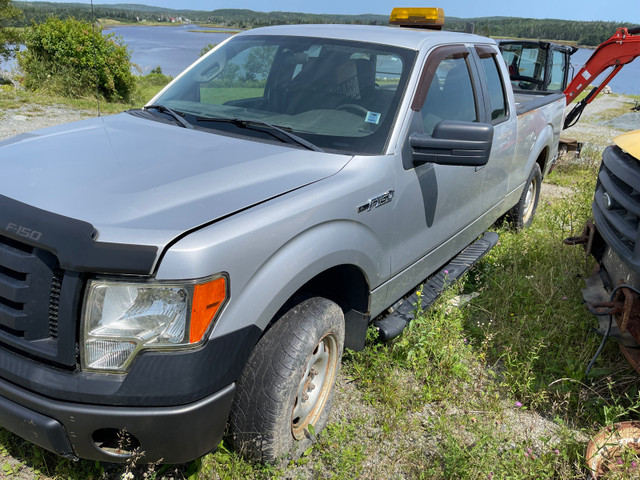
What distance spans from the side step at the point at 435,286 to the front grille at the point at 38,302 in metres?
1.77

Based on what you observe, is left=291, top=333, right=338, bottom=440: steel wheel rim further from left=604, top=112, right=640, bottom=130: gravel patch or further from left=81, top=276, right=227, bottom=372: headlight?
left=604, top=112, right=640, bottom=130: gravel patch

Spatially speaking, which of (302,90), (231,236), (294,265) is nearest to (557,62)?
(302,90)

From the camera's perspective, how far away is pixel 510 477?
2490 mm

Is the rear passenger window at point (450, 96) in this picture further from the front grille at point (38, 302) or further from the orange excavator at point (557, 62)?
the orange excavator at point (557, 62)

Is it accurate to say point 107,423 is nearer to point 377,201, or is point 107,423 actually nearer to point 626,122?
point 377,201

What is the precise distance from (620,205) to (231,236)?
2543 mm

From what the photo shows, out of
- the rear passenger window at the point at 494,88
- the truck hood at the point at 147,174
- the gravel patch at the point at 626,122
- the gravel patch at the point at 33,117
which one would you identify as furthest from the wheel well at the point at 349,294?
the gravel patch at the point at 626,122

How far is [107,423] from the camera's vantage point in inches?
73.2

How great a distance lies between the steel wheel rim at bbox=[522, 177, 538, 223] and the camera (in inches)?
233

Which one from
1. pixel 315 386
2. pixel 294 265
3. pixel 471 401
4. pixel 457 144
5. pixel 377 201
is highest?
pixel 457 144

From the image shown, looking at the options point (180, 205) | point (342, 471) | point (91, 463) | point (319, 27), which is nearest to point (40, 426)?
point (91, 463)

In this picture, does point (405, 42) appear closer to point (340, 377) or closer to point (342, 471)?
point (340, 377)

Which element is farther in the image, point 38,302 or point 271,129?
point 271,129

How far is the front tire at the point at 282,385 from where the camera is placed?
2.22 meters
